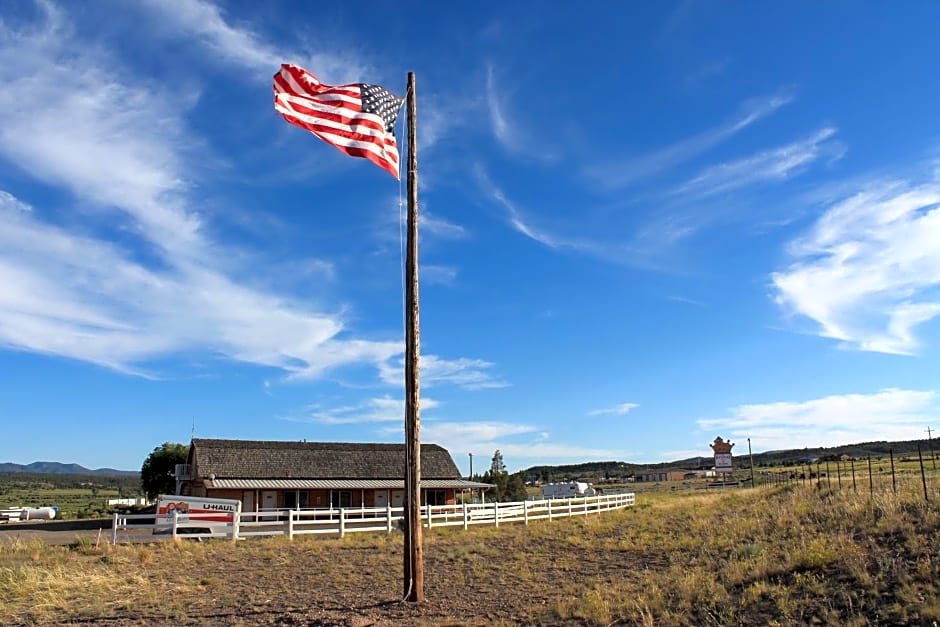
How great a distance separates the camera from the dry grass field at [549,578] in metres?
10.4

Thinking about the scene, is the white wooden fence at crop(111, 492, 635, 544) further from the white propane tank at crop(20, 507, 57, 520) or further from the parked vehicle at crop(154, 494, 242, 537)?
the white propane tank at crop(20, 507, 57, 520)

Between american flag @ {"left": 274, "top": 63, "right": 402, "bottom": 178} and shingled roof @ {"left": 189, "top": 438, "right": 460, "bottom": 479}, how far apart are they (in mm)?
33750

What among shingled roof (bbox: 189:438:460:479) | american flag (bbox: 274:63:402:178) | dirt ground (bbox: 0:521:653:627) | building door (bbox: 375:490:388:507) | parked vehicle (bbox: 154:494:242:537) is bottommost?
building door (bbox: 375:490:388:507)

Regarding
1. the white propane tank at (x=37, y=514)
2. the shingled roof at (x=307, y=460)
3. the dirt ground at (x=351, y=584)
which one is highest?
the shingled roof at (x=307, y=460)

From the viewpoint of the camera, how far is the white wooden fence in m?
25.4

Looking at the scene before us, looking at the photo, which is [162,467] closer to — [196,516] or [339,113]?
[196,516]

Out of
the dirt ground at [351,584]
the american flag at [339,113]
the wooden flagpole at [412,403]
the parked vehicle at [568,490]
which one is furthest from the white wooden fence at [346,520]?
the american flag at [339,113]

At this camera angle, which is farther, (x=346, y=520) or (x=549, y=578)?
(x=346, y=520)

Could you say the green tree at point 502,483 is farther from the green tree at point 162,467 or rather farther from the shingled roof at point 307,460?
the green tree at point 162,467

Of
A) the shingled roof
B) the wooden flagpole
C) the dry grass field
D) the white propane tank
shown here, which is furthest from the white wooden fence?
A: the white propane tank

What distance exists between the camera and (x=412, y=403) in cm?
1241

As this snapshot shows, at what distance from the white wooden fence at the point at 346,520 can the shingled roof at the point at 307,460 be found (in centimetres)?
530

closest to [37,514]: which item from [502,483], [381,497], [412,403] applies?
[381,497]

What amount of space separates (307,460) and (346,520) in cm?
2281
